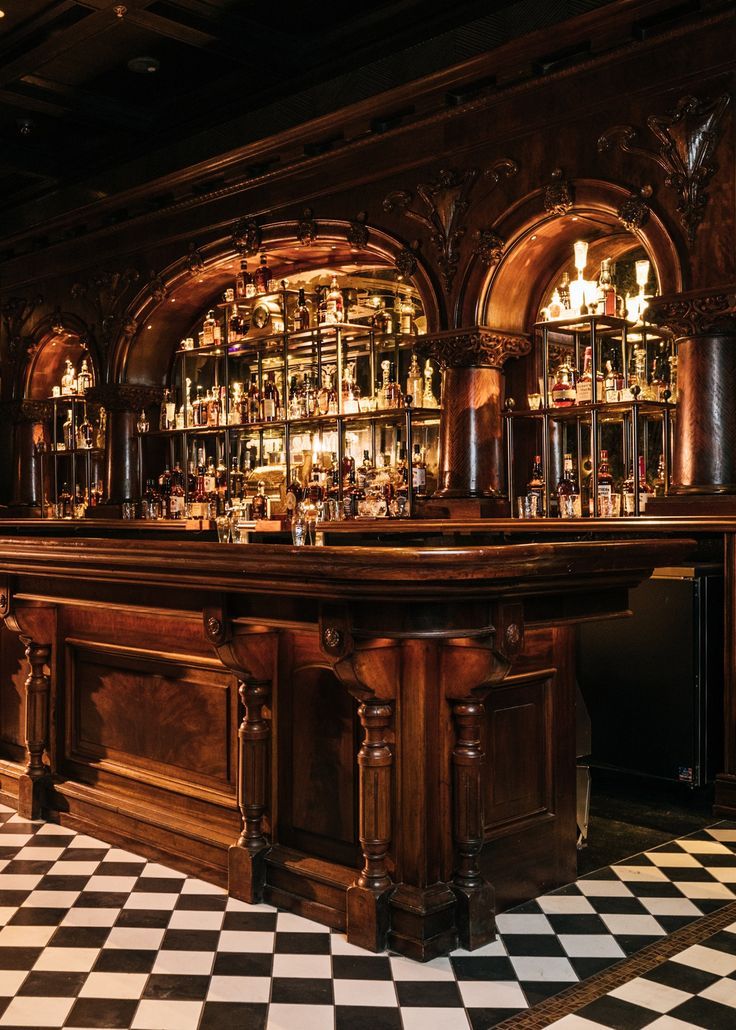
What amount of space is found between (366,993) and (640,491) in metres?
3.80

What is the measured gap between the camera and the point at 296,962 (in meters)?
2.92

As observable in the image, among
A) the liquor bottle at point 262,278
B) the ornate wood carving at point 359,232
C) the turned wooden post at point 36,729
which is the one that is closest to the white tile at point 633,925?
the turned wooden post at point 36,729

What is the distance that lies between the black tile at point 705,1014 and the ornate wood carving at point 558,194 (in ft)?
13.4

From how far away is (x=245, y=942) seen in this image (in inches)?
121

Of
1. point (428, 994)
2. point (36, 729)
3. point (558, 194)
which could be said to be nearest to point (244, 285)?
point (558, 194)

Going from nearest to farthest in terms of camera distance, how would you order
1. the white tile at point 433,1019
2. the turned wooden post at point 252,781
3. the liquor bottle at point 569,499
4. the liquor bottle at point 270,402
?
the white tile at point 433,1019 → the turned wooden post at point 252,781 → the liquor bottle at point 569,499 → the liquor bottle at point 270,402

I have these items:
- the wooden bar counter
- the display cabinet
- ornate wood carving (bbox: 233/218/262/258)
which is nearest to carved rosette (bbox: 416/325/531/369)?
the display cabinet

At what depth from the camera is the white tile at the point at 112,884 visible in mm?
3541

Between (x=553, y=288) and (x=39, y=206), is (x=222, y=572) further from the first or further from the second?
(x=39, y=206)

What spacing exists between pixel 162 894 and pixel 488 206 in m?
4.15

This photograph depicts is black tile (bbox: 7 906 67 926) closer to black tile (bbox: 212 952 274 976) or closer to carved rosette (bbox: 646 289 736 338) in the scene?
black tile (bbox: 212 952 274 976)

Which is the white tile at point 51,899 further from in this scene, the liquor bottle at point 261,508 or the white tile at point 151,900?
the liquor bottle at point 261,508

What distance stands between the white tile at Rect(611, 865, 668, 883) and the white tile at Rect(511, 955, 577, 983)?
0.82 meters

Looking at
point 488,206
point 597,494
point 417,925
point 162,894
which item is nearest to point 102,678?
point 162,894
